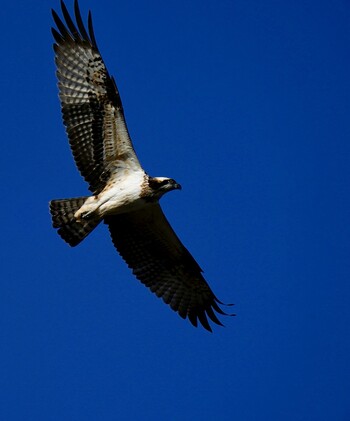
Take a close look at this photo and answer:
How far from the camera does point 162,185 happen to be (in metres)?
9.83

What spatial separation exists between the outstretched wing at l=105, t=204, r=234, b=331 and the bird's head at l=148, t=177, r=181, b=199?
1.08 metres

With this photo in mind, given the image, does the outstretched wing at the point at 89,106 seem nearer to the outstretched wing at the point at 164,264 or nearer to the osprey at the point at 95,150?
the osprey at the point at 95,150

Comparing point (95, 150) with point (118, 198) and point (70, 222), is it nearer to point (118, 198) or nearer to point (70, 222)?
point (118, 198)

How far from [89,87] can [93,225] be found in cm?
175

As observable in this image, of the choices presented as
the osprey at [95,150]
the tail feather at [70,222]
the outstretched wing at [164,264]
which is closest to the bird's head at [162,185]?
the osprey at [95,150]

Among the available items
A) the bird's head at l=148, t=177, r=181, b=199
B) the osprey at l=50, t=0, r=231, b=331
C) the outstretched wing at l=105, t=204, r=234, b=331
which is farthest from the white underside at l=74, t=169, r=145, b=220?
the outstretched wing at l=105, t=204, r=234, b=331

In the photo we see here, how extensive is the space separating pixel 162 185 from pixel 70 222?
53.3 inches

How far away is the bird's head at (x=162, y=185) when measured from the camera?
9812 millimetres

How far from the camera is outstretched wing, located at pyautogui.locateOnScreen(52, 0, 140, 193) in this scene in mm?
10258

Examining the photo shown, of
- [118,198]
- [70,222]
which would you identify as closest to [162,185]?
[118,198]

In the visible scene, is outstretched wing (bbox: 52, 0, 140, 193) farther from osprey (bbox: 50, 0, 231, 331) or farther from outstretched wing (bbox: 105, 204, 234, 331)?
outstretched wing (bbox: 105, 204, 234, 331)

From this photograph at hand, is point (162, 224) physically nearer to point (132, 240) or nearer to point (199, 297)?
point (132, 240)

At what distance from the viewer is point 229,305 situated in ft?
35.7

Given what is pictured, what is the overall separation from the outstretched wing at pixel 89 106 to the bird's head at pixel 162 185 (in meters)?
0.50
